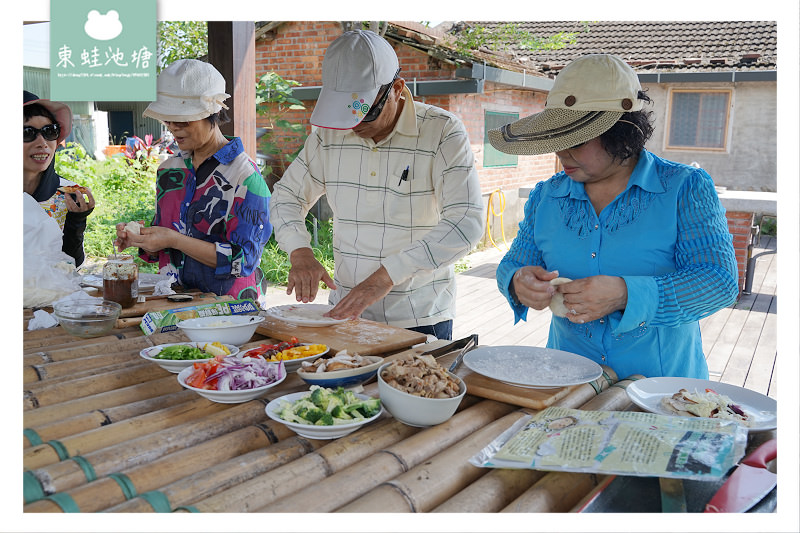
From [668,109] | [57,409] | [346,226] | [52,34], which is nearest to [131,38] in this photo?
[52,34]

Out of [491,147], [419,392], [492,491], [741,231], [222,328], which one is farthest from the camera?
[491,147]

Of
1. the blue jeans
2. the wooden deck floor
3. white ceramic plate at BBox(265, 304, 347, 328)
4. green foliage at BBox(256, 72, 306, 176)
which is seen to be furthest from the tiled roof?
white ceramic plate at BBox(265, 304, 347, 328)

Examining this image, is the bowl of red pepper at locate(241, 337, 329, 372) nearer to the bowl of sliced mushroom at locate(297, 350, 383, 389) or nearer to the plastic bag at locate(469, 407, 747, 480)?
the bowl of sliced mushroom at locate(297, 350, 383, 389)

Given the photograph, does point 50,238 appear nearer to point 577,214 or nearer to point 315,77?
point 577,214

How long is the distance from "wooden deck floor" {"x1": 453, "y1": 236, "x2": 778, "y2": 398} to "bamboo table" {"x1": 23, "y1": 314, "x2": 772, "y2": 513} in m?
3.57

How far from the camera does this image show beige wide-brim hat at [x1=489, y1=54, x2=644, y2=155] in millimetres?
1756

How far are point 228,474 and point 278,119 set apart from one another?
844cm

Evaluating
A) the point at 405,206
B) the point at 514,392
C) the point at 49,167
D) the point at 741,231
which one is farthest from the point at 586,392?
the point at 741,231

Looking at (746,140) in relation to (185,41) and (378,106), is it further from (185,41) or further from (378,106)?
(378,106)

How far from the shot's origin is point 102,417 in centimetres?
143

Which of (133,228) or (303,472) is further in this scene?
(133,228)

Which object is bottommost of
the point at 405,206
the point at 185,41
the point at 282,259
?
the point at 282,259

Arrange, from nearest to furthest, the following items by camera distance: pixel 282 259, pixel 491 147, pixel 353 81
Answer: pixel 353 81
pixel 282 259
pixel 491 147

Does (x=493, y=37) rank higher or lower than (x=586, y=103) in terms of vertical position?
higher
